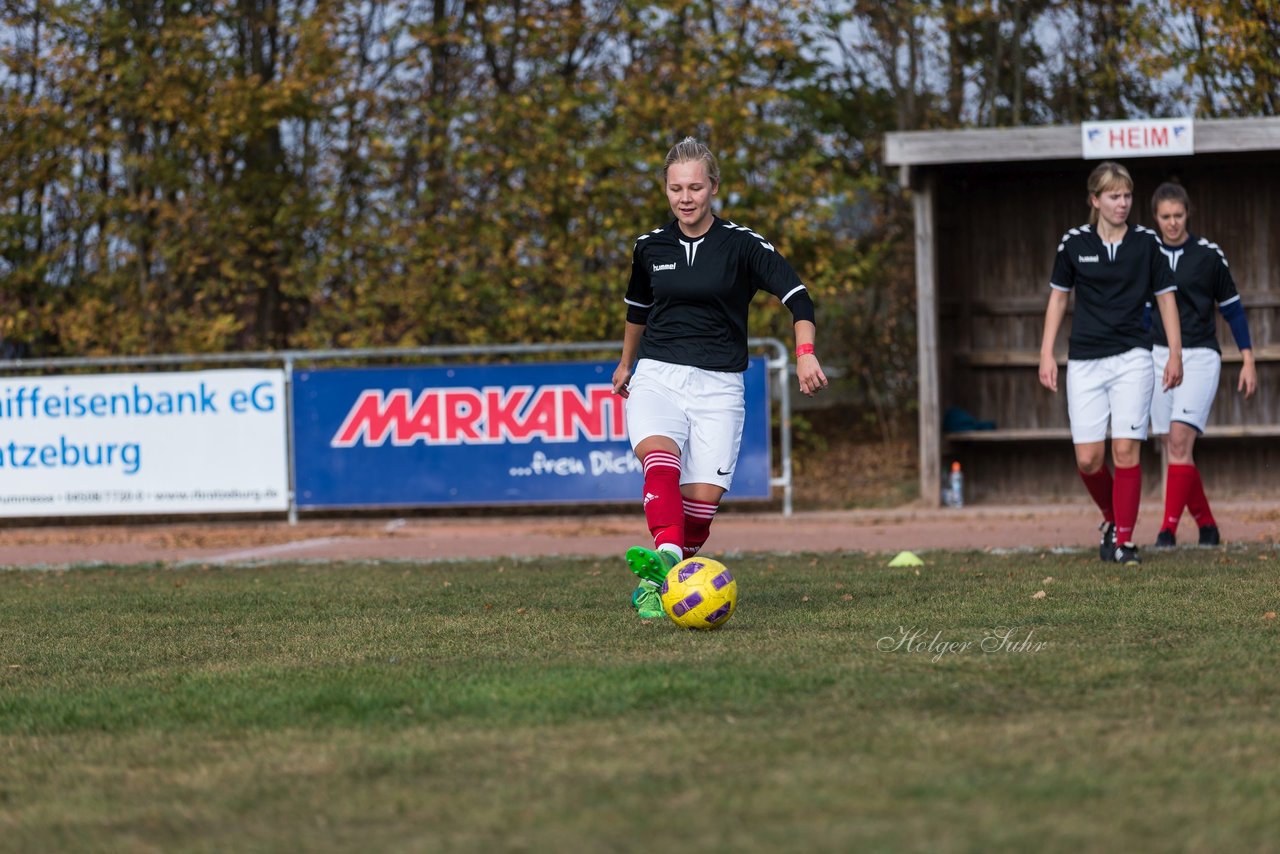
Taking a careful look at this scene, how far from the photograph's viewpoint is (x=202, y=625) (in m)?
7.04

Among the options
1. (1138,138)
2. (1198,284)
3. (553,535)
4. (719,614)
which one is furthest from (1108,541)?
A: (1138,138)

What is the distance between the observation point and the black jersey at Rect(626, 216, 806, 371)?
6637mm

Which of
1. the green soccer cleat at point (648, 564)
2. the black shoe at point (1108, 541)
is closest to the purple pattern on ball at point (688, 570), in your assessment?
the green soccer cleat at point (648, 564)

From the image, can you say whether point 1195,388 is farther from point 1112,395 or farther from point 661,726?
point 661,726

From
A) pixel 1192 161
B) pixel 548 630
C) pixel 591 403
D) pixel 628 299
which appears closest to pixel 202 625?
pixel 548 630

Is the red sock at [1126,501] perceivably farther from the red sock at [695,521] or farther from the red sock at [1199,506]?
the red sock at [695,521]

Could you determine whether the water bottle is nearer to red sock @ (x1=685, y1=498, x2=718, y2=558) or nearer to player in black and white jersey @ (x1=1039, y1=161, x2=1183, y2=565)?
player in black and white jersey @ (x1=1039, y1=161, x2=1183, y2=565)

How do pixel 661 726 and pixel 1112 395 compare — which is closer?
pixel 661 726

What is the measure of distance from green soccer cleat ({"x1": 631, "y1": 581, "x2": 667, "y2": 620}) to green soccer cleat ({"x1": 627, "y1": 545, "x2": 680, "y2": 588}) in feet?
0.65

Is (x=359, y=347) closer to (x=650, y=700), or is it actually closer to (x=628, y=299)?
(x=628, y=299)

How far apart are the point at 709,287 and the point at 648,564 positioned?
119 cm

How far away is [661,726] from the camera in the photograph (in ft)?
13.6

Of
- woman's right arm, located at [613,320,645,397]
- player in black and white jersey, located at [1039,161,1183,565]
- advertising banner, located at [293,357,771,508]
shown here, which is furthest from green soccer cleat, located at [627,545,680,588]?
advertising banner, located at [293,357,771,508]

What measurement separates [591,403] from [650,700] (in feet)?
31.5
